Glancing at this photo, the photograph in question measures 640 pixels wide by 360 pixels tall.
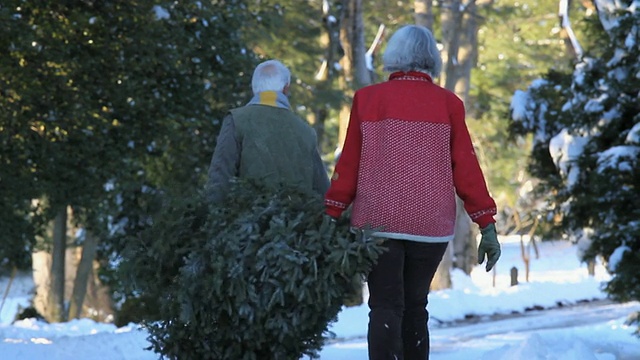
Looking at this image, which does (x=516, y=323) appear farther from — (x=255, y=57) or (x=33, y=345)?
(x=33, y=345)

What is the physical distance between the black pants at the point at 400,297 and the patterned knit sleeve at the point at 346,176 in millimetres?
291

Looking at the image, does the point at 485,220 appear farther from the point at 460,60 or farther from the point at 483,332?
the point at 460,60

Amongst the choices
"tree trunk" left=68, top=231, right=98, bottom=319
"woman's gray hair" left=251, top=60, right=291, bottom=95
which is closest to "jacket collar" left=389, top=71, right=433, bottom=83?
"woman's gray hair" left=251, top=60, right=291, bottom=95

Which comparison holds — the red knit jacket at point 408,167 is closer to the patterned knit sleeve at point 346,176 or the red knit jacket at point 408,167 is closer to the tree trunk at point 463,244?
the patterned knit sleeve at point 346,176

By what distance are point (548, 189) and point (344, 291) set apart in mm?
6468

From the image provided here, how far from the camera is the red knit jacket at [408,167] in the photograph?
5.55 metres

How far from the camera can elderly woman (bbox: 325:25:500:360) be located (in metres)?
5.53

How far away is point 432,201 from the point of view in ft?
18.3

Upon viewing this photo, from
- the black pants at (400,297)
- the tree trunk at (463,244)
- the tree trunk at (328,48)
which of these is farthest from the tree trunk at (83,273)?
the black pants at (400,297)

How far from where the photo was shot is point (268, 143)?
6488 millimetres

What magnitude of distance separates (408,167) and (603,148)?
5.64 m

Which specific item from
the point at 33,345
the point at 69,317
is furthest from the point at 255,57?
the point at 69,317

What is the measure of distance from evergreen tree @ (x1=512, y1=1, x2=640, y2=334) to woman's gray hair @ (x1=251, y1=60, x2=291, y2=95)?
4092 mm

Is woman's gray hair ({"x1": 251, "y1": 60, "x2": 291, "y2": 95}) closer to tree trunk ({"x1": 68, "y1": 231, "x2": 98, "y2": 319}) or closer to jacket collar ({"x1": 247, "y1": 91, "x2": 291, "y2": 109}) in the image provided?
jacket collar ({"x1": 247, "y1": 91, "x2": 291, "y2": 109})
